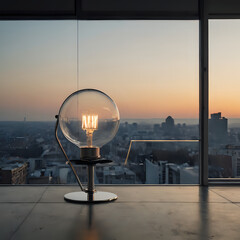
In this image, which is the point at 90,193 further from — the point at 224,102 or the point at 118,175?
the point at 224,102

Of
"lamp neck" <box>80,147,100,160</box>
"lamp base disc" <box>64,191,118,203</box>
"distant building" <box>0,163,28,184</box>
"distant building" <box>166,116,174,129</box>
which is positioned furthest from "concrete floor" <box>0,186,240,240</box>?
"distant building" <box>166,116,174,129</box>

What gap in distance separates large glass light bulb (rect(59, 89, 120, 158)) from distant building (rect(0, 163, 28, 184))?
3.31ft

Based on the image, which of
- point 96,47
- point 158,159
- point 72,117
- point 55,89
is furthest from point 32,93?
point 158,159

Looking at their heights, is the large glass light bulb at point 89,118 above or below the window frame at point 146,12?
below

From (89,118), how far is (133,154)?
98 cm

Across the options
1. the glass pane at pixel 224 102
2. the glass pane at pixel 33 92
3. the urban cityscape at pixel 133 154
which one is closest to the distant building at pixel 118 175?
the urban cityscape at pixel 133 154

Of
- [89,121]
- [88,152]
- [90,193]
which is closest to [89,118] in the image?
[89,121]

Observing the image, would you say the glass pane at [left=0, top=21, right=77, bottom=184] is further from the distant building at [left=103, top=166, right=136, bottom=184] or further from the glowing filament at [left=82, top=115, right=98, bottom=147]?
the glowing filament at [left=82, top=115, right=98, bottom=147]

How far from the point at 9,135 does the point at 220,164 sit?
1996mm

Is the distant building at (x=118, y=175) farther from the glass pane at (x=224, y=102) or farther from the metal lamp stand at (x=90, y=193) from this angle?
the glass pane at (x=224, y=102)

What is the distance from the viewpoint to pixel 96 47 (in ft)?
10.0

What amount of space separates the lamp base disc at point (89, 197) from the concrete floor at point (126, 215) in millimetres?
59

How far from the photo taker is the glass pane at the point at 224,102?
313 centimetres

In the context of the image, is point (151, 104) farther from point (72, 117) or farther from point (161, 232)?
point (161, 232)
